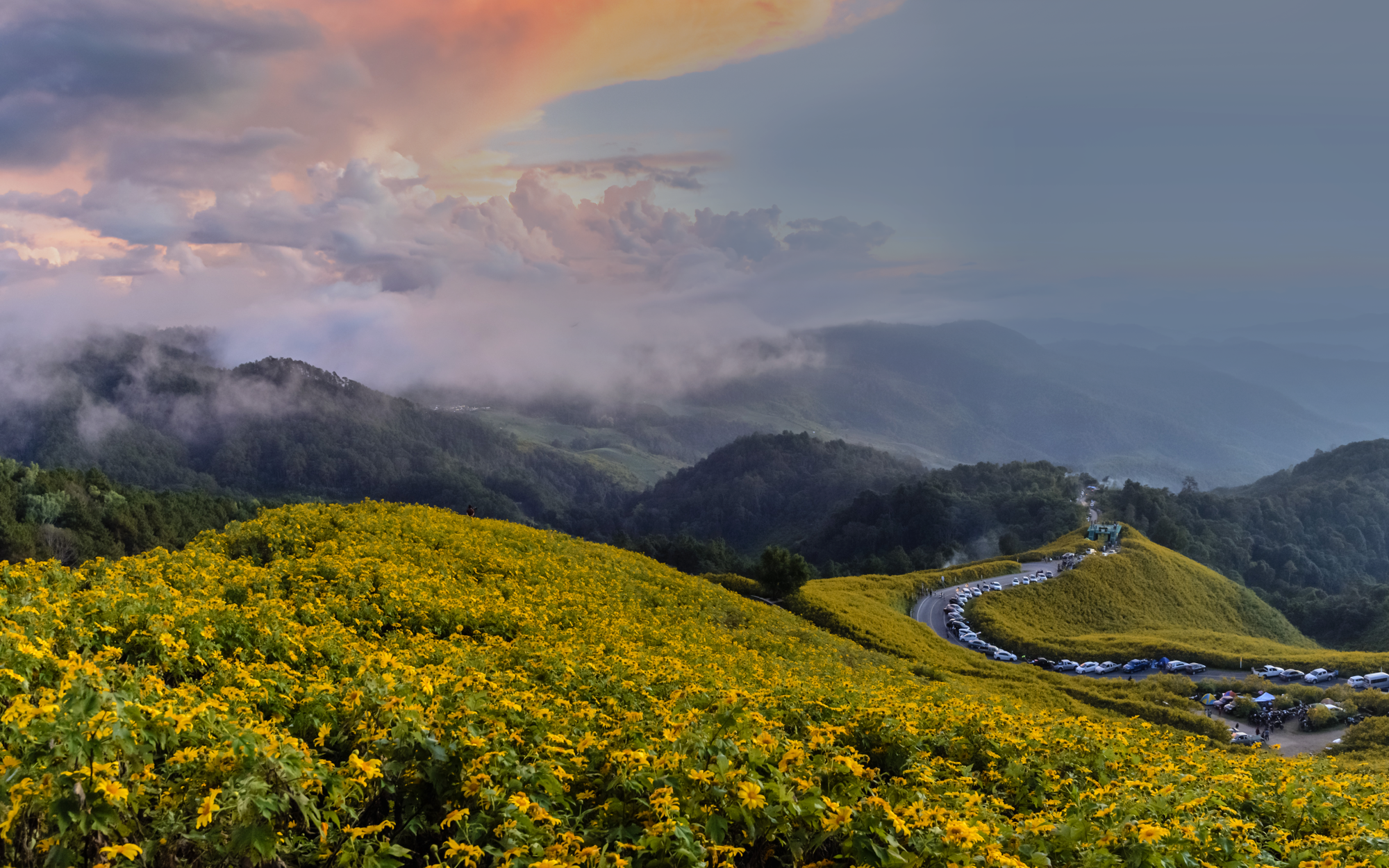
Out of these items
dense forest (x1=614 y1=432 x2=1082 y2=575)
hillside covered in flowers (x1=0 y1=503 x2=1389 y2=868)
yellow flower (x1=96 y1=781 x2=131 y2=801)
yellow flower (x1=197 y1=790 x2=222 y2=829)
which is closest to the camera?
yellow flower (x1=96 y1=781 x2=131 y2=801)

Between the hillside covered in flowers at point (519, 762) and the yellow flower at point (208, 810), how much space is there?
2cm

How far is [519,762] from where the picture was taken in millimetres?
6941

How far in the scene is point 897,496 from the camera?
551 feet

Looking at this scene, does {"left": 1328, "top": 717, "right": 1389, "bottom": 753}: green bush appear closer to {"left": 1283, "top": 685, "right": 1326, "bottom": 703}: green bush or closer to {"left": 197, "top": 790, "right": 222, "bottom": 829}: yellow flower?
{"left": 1283, "top": 685, "right": 1326, "bottom": 703}: green bush

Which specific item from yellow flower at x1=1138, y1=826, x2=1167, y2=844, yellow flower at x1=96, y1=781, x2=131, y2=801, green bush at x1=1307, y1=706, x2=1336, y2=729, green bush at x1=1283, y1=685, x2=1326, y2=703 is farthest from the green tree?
yellow flower at x1=96, y1=781, x2=131, y2=801

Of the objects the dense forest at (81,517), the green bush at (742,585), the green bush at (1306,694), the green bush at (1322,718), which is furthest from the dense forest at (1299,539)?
the dense forest at (81,517)

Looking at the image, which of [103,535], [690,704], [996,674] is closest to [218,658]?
[690,704]

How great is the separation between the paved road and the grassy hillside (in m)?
2.19

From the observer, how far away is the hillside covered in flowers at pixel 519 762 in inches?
211

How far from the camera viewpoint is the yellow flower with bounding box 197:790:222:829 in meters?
4.95

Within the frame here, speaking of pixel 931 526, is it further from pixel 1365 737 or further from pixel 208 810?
pixel 208 810

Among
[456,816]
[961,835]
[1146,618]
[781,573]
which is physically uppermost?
[456,816]

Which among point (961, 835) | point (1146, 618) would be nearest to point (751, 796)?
point (961, 835)

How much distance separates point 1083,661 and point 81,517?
10080cm
